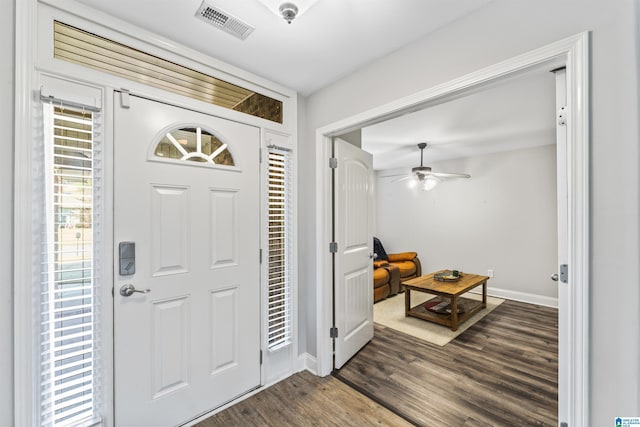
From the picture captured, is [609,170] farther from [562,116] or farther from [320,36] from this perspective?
[320,36]

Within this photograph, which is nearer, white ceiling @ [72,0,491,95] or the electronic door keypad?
white ceiling @ [72,0,491,95]

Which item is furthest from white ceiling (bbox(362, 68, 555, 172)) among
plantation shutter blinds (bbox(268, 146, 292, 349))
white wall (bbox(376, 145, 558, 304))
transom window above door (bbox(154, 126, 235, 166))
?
transom window above door (bbox(154, 126, 235, 166))

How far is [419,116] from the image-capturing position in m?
3.12

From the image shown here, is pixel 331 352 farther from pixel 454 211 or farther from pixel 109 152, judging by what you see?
pixel 454 211

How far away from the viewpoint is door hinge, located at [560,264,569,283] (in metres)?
1.29

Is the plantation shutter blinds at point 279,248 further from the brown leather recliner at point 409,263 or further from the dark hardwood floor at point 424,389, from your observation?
the brown leather recliner at point 409,263

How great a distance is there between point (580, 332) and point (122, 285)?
7.26 ft

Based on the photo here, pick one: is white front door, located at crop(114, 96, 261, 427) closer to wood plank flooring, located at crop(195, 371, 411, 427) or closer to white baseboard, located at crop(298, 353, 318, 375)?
wood plank flooring, located at crop(195, 371, 411, 427)

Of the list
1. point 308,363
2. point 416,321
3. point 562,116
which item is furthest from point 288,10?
point 416,321

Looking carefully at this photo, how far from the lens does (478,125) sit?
Answer: 340cm

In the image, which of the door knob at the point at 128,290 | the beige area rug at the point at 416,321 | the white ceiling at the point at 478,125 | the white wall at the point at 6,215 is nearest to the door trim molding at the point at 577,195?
the white ceiling at the point at 478,125

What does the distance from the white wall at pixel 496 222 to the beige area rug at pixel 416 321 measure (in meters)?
0.59

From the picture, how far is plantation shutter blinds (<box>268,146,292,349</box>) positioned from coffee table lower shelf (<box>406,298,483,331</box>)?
2.01m

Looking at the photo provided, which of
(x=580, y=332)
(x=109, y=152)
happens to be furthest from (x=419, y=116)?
(x=109, y=152)
